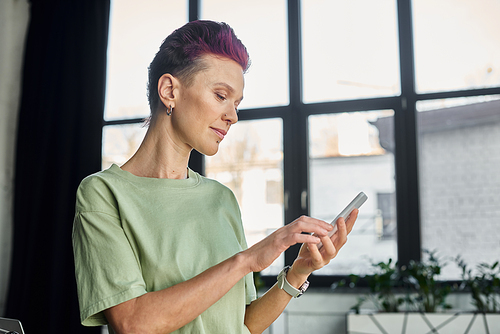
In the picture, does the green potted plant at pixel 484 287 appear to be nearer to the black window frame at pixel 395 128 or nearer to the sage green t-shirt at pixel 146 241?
the black window frame at pixel 395 128

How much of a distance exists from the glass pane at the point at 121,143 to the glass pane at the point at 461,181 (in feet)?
7.54

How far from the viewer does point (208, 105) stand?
3.06 ft

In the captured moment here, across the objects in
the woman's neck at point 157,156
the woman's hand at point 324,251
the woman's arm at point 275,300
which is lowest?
the woman's arm at point 275,300

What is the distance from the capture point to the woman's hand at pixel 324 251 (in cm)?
88

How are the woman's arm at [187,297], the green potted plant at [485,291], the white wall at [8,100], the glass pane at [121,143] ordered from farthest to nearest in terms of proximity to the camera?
the glass pane at [121,143], the white wall at [8,100], the green potted plant at [485,291], the woman's arm at [187,297]

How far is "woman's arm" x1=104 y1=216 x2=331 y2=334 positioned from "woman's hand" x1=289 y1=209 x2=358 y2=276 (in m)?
0.10

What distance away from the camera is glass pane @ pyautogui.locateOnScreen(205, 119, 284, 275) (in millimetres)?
3646

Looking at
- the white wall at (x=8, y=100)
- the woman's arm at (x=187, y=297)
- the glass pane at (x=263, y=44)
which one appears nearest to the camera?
the woman's arm at (x=187, y=297)

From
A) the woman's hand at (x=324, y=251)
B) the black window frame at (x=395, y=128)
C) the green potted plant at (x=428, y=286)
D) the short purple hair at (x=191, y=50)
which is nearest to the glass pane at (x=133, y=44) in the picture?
the black window frame at (x=395, y=128)

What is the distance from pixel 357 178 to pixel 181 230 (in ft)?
9.08

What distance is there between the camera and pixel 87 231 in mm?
812

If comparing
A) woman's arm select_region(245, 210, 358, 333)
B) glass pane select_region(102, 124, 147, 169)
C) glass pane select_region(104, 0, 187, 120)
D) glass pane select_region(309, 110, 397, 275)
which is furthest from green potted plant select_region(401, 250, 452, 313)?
glass pane select_region(104, 0, 187, 120)

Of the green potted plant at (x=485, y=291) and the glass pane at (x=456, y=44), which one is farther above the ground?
Answer: the glass pane at (x=456, y=44)

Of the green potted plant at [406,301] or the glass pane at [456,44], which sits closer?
the green potted plant at [406,301]
